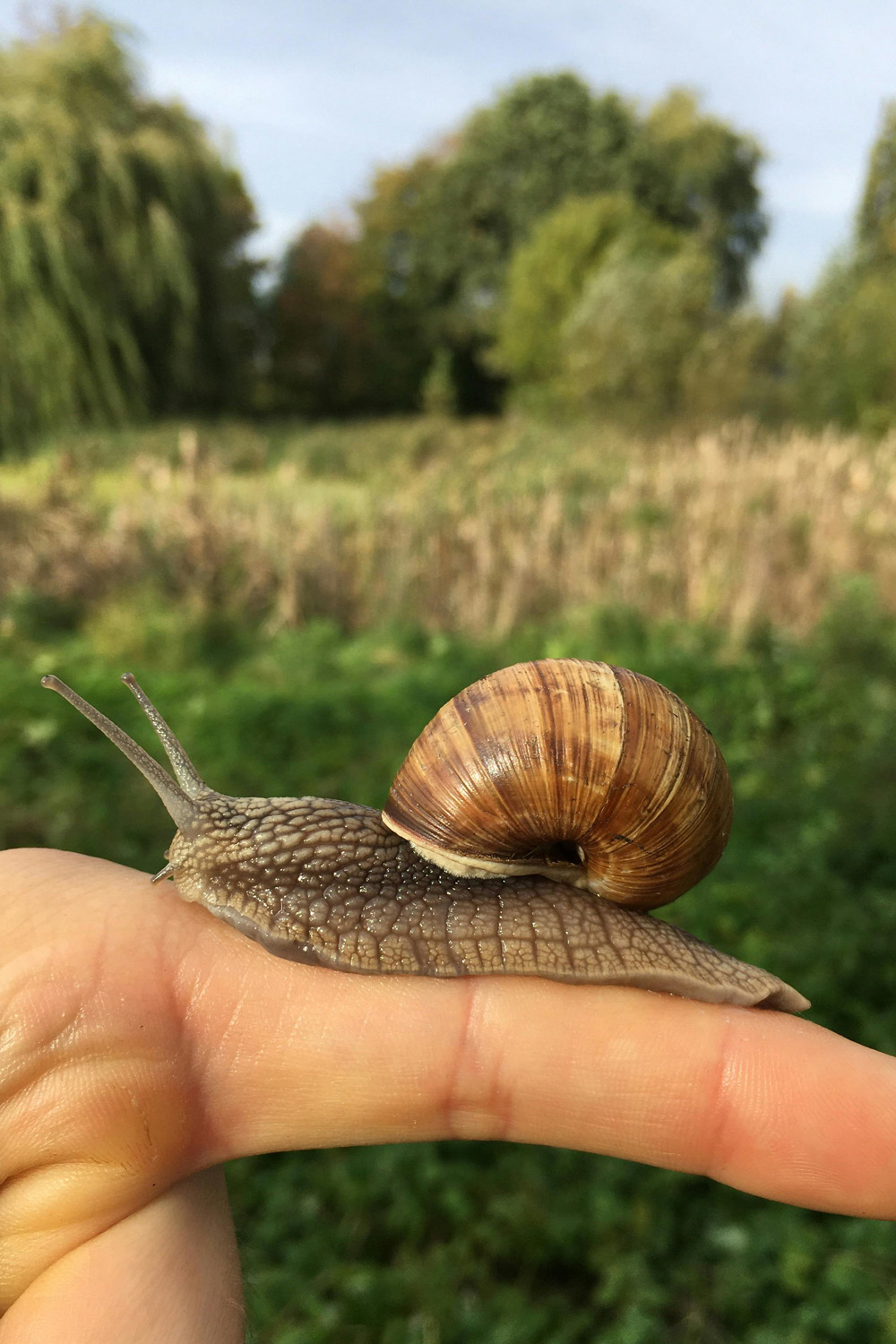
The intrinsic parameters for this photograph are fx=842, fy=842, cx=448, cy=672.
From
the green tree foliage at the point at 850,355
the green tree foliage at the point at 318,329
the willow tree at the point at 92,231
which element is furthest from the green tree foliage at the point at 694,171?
the willow tree at the point at 92,231

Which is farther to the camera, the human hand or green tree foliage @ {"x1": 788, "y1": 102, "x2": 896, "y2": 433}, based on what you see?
green tree foliage @ {"x1": 788, "y1": 102, "x2": 896, "y2": 433}

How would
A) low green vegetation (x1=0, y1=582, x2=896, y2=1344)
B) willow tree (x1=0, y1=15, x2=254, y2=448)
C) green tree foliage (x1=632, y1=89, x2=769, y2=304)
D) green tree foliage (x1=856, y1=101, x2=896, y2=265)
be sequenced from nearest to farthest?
low green vegetation (x1=0, y1=582, x2=896, y2=1344)
willow tree (x1=0, y1=15, x2=254, y2=448)
green tree foliage (x1=856, y1=101, x2=896, y2=265)
green tree foliage (x1=632, y1=89, x2=769, y2=304)

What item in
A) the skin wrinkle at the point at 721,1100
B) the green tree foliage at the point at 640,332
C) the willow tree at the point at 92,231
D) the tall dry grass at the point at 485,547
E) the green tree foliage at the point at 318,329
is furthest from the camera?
the green tree foliage at the point at 318,329

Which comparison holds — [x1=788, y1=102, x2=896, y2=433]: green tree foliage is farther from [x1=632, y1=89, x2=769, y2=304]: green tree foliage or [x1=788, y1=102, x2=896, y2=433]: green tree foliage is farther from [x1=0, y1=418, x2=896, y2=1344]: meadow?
[x1=632, y1=89, x2=769, y2=304]: green tree foliage

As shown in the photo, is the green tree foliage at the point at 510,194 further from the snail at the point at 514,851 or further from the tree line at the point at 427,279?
the snail at the point at 514,851

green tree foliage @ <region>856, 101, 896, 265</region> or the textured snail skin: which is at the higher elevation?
green tree foliage @ <region>856, 101, 896, 265</region>

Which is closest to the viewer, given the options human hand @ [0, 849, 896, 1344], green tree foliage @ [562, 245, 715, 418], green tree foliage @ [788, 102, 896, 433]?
human hand @ [0, 849, 896, 1344]

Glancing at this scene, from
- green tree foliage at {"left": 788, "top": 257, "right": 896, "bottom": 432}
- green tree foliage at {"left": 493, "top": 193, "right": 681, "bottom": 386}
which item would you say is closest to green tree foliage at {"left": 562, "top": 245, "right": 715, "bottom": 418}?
green tree foliage at {"left": 788, "top": 257, "right": 896, "bottom": 432}
